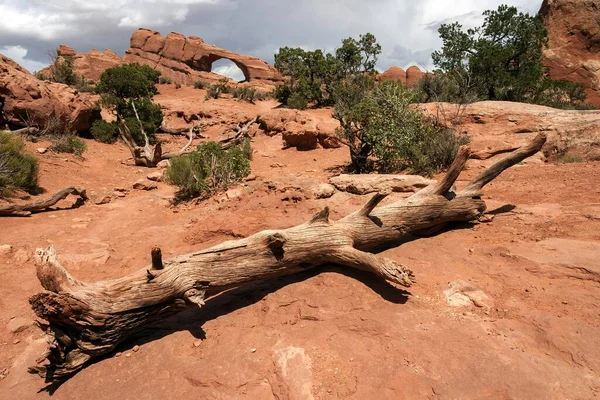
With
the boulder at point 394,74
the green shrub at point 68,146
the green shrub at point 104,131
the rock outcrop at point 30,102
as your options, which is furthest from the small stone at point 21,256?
the boulder at point 394,74

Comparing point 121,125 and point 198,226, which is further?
point 121,125

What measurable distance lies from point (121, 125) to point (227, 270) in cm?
1161

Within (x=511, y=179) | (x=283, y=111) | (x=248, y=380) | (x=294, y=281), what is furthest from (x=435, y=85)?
(x=248, y=380)

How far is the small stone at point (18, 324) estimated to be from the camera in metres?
3.74

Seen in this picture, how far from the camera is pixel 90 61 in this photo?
1380 inches

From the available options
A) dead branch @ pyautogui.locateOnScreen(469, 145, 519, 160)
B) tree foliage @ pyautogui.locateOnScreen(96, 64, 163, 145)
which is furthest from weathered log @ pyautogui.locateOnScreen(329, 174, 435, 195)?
tree foliage @ pyautogui.locateOnScreen(96, 64, 163, 145)

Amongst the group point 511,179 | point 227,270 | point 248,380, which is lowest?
point 248,380

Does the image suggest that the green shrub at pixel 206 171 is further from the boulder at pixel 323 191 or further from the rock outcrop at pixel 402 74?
the rock outcrop at pixel 402 74

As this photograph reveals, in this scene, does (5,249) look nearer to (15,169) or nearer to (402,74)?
(15,169)

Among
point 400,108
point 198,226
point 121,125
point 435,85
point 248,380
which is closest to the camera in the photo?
point 248,380

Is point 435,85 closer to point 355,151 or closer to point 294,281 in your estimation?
point 355,151

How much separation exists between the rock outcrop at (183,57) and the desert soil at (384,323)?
4055 cm

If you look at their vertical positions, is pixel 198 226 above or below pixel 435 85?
below

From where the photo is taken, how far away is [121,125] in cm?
1305
